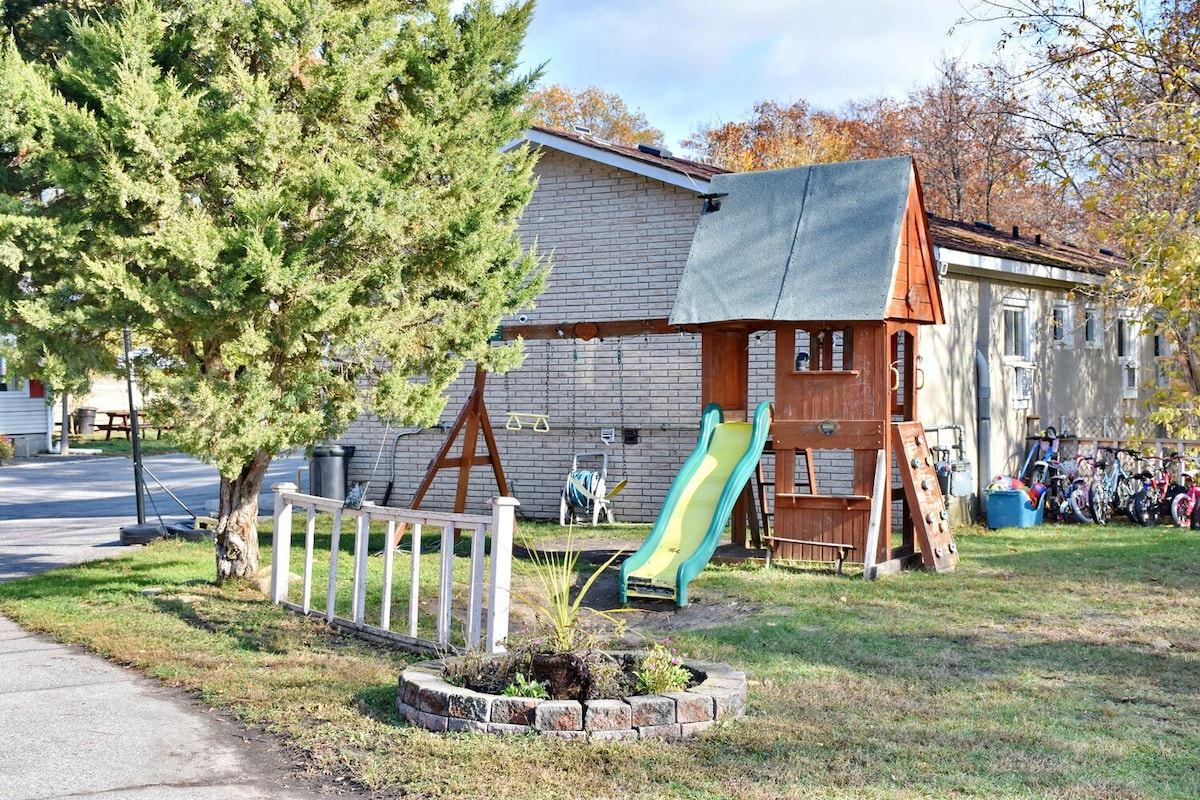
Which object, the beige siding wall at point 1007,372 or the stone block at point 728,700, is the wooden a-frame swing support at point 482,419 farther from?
the stone block at point 728,700

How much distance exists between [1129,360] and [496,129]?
15.1 metres

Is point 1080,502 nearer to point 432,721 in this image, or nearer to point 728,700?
point 728,700

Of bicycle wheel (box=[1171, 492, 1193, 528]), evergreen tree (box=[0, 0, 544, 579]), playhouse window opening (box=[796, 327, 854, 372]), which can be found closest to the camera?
evergreen tree (box=[0, 0, 544, 579])

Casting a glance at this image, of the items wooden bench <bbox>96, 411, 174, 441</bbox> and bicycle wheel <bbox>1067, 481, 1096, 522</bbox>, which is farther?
wooden bench <bbox>96, 411, 174, 441</bbox>

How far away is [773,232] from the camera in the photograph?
12305 mm

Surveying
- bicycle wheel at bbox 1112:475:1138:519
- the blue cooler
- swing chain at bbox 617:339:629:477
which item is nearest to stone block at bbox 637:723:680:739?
swing chain at bbox 617:339:629:477

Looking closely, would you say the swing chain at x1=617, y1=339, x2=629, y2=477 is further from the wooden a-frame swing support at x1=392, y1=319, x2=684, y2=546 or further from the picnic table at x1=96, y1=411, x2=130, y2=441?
the picnic table at x1=96, y1=411, x2=130, y2=441

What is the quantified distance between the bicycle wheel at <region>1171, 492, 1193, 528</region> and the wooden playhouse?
528 centimetres

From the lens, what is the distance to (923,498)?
11531 mm

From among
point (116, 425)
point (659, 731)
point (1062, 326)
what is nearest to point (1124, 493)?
A: point (1062, 326)

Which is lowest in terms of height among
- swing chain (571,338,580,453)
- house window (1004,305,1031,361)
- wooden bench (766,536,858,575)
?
wooden bench (766,536,858,575)

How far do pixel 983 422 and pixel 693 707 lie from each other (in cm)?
1112

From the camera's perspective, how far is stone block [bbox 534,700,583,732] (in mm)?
5719

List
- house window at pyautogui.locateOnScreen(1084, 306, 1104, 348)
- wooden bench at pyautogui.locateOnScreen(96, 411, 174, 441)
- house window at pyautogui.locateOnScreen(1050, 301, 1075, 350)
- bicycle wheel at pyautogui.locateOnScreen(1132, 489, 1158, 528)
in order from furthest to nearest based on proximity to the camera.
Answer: wooden bench at pyautogui.locateOnScreen(96, 411, 174, 441)
house window at pyautogui.locateOnScreen(1084, 306, 1104, 348)
house window at pyautogui.locateOnScreen(1050, 301, 1075, 350)
bicycle wheel at pyautogui.locateOnScreen(1132, 489, 1158, 528)
